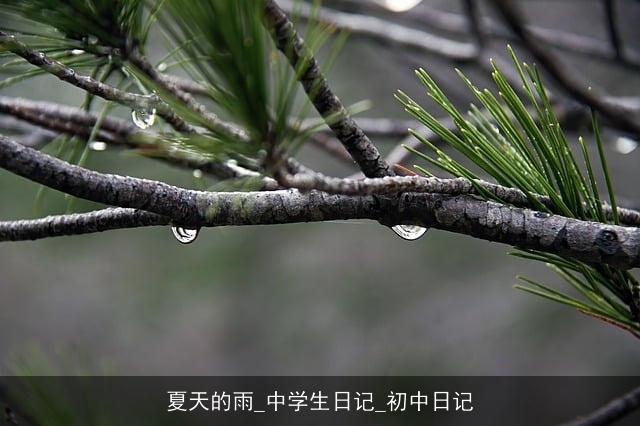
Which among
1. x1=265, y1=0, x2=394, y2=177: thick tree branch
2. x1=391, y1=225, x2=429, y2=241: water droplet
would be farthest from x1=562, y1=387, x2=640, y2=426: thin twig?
x1=265, y1=0, x2=394, y2=177: thick tree branch

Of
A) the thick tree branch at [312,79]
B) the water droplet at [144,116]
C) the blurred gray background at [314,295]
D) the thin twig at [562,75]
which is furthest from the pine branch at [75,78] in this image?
the blurred gray background at [314,295]

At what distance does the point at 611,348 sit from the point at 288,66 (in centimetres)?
202

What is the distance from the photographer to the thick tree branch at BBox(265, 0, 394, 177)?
343mm

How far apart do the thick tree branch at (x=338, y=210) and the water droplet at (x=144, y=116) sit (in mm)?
108

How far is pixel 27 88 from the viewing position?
2107mm

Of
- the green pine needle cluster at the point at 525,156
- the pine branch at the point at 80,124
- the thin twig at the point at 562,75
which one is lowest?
the green pine needle cluster at the point at 525,156

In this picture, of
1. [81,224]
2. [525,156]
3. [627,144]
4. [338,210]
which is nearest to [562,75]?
[627,144]

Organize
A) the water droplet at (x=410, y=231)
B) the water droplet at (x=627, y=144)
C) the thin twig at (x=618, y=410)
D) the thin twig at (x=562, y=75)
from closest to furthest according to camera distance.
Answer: the water droplet at (x=410, y=231) → the thin twig at (x=618, y=410) → the thin twig at (x=562, y=75) → the water droplet at (x=627, y=144)

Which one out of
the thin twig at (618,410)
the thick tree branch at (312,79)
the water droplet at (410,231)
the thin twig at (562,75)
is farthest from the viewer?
the thin twig at (562,75)

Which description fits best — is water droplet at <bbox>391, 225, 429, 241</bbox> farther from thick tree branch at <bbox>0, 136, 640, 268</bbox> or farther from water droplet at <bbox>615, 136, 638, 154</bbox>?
water droplet at <bbox>615, 136, 638, 154</bbox>

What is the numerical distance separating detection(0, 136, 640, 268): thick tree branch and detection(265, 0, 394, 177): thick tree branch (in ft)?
0.14

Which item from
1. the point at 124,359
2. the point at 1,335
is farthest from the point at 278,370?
the point at 1,335

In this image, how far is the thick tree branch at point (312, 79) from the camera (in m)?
0.34

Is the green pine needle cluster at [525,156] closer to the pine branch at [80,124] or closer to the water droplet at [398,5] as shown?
the pine branch at [80,124]
